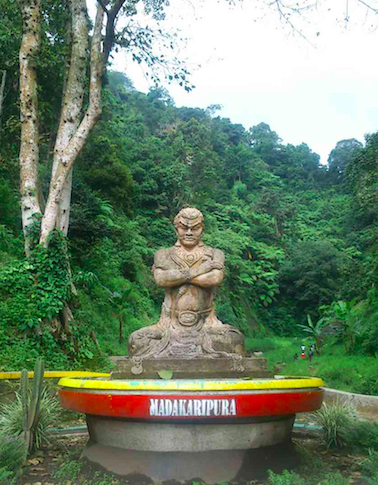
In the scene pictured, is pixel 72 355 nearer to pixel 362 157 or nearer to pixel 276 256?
pixel 362 157

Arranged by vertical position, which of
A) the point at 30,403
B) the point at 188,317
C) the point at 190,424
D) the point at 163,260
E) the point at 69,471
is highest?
the point at 163,260

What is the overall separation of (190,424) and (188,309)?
73.2 inches

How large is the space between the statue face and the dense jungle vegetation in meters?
4.43

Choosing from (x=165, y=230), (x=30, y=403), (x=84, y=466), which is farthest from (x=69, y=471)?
(x=165, y=230)

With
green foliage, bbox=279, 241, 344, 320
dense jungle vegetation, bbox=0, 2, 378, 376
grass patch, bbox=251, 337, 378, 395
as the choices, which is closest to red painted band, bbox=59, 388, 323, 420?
grass patch, bbox=251, 337, 378, 395

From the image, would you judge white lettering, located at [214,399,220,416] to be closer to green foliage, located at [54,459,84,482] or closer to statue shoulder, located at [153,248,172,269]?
green foliage, located at [54,459,84,482]

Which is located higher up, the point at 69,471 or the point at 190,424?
the point at 190,424

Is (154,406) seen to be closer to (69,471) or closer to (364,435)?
(69,471)

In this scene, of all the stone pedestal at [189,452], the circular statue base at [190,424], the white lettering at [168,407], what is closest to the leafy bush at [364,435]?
the circular statue base at [190,424]

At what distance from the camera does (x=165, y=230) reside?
1071 inches

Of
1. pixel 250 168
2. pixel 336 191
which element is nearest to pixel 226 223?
pixel 250 168

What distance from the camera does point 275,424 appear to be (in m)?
5.11

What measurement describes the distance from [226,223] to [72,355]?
87.4 feet

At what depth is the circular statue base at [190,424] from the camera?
178 inches
